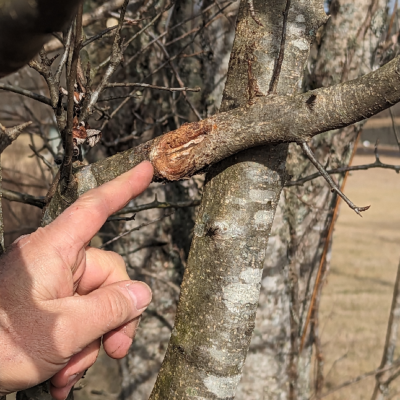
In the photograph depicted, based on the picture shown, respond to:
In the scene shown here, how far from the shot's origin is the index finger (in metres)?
1.16

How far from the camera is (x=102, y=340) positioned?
1.41m

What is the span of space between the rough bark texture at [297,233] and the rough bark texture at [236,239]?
4.29ft

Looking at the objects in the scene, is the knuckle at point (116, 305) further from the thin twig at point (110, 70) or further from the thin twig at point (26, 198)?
the thin twig at point (110, 70)

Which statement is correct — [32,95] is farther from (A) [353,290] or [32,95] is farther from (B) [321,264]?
(A) [353,290]

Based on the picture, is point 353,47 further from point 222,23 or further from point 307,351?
point 307,351

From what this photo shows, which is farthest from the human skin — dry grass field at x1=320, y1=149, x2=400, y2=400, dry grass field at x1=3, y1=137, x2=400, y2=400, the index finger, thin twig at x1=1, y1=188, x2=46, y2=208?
dry grass field at x1=320, y1=149, x2=400, y2=400

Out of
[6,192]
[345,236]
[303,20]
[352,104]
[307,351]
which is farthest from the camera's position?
[345,236]

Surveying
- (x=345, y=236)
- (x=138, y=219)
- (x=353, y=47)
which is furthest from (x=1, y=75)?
(x=345, y=236)

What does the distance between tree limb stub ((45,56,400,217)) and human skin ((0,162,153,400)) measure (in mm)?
76

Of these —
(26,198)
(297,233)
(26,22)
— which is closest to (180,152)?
(26,198)

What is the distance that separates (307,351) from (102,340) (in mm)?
1965

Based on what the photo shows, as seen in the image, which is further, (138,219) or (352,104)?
(138,219)

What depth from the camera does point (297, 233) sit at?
272cm

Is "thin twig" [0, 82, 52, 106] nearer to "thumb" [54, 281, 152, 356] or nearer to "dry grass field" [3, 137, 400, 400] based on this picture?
"thumb" [54, 281, 152, 356]
